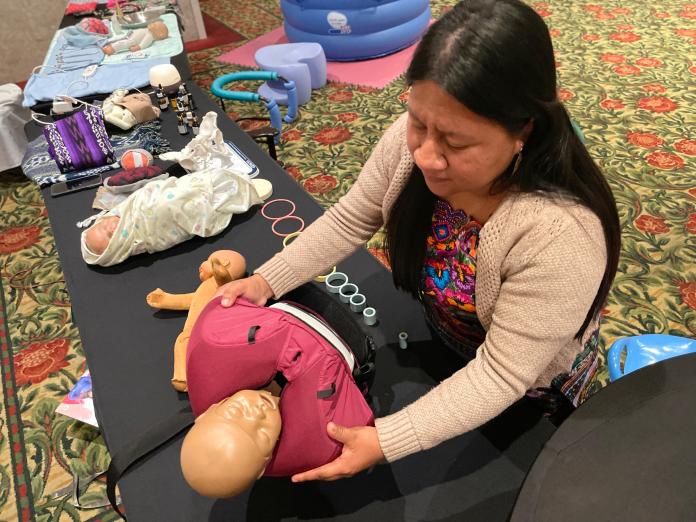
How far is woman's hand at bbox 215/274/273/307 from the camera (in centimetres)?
105

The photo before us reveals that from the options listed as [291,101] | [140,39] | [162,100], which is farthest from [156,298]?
[140,39]

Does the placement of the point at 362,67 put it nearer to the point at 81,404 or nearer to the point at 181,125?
the point at 181,125

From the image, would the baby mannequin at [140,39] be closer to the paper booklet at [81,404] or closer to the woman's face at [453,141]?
the paper booklet at [81,404]

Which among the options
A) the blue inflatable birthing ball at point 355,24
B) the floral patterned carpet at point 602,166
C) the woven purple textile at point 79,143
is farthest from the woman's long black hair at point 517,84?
the blue inflatable birthing ball at point 355,24

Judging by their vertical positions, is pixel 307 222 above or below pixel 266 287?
below

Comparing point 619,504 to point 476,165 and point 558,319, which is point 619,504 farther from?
point 476,165

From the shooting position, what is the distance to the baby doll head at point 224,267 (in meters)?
1.26

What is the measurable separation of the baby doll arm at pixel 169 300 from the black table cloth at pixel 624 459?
94 centimetres

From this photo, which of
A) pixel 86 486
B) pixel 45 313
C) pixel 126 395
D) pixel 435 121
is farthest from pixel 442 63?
pixel 45 313

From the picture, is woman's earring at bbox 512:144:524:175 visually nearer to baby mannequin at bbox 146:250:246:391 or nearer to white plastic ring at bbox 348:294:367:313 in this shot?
white plastic ring at bbox 348:294:367:313

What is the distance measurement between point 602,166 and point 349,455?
226 centimetres

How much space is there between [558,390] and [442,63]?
721mm

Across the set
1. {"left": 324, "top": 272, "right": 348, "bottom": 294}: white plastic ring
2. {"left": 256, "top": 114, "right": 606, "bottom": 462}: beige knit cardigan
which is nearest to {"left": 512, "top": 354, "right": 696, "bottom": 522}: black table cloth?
{"left": 256, "top": 114, "right": 606, "bottom": 462}: beige knit cardigan

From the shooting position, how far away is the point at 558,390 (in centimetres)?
105
